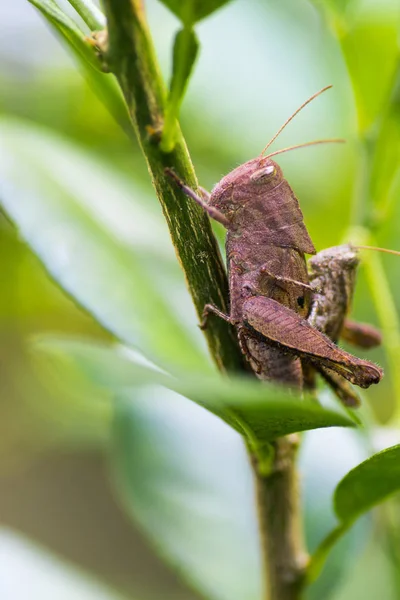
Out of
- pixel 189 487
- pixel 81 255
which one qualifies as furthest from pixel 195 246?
pixel 189 487

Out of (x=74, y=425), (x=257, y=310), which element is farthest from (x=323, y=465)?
(x=74, y=425)

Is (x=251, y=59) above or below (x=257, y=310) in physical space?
above

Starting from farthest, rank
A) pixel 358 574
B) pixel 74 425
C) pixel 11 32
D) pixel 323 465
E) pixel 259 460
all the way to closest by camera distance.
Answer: pixel 11 32 < pixel 74 425 < pixel 358 574 < pixel 323 465 < pixel 259 460

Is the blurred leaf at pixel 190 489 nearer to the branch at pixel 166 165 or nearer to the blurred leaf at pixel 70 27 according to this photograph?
the branch at pixel 166 165

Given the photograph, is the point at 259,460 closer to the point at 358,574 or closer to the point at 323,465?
the point at 323,465

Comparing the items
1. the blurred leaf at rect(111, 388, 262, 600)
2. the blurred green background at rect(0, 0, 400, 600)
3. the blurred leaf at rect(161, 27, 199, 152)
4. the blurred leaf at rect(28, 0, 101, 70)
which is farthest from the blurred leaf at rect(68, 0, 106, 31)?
the blurred leaf at rect(111, 388, 262, 600)

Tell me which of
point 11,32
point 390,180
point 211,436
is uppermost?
point 11,32

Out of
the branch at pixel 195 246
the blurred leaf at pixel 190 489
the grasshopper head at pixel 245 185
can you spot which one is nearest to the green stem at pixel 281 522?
the branch at pixel 195 246

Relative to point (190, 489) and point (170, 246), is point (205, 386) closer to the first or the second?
point (190, 489)
